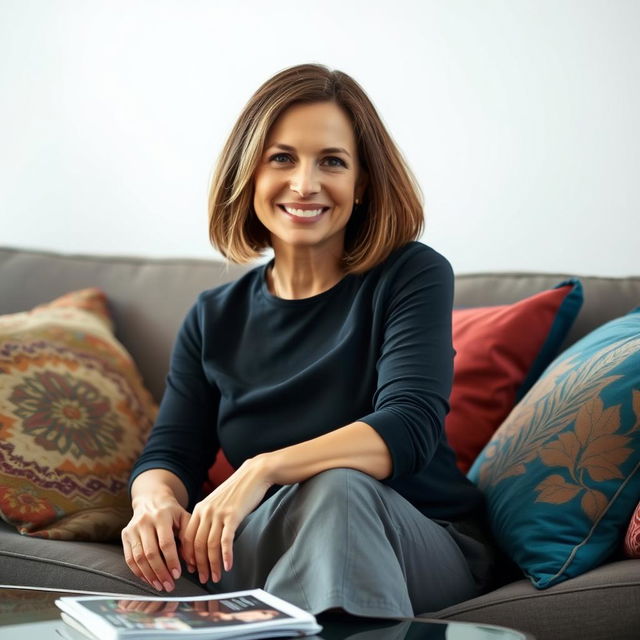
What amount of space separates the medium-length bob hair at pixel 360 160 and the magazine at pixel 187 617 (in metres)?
0.71

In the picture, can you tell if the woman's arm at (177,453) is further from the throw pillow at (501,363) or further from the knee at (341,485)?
the throw pillow at (501,363)

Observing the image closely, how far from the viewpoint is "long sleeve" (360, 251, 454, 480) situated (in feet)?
4.52

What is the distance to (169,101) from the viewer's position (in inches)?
99.4

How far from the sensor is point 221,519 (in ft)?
4.31

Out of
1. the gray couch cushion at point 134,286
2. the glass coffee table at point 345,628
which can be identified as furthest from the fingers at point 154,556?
the gray couch cushion at point 134,286

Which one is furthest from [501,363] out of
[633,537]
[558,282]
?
[633,537]

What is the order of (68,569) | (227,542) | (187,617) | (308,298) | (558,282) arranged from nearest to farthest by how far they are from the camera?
(187,617), (227,542), (68,569), (308,298), (558,282)

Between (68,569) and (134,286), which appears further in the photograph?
(134,286)

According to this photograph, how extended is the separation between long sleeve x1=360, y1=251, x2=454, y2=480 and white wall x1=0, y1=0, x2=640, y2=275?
61 centimetres

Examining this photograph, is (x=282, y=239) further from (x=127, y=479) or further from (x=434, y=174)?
(x=434, y=174)

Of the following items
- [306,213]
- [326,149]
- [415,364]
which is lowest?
[415,364]

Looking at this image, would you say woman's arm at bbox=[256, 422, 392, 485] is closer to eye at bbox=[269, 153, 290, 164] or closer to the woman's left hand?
the woman's left hand

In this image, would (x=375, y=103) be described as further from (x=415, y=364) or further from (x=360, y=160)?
(x=415, y=364)

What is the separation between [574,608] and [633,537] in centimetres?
15
